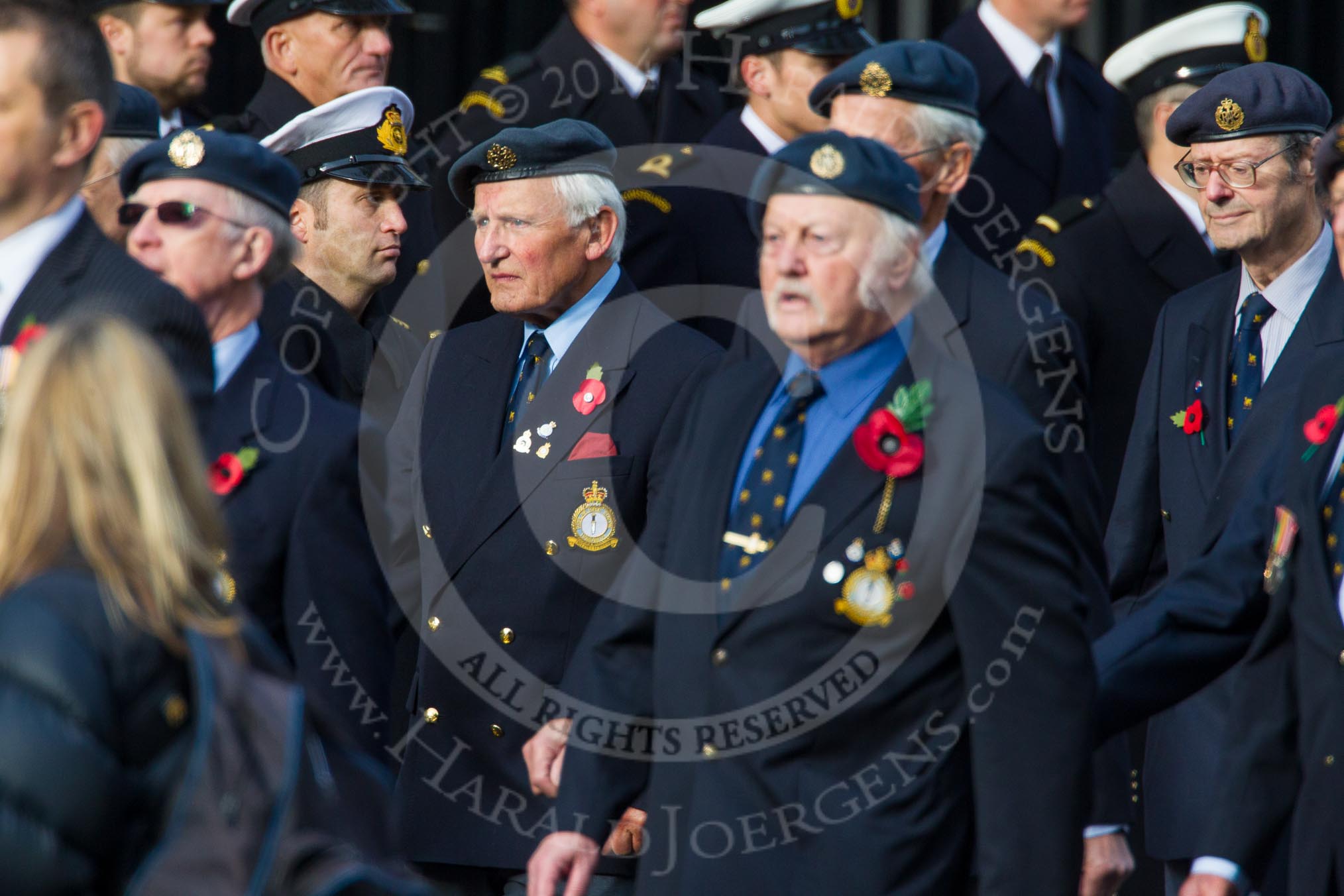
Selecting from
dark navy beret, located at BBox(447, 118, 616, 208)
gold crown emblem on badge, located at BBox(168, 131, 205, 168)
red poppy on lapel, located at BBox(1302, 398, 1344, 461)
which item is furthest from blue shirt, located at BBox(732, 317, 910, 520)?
dark navy beret, located at BBox(447, 118, 616, 208)

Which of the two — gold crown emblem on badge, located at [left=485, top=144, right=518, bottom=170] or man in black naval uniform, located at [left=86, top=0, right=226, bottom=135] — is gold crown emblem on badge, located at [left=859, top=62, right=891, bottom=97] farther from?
man in black naval uniform, located at [left=86, top=0, right=226, bottom=135]

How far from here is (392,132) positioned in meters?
5.14

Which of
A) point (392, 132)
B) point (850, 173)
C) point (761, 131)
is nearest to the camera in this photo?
point (850, 173)

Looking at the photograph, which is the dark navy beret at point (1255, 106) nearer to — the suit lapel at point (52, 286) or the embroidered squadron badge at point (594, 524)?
the embroidered squadron badge at point (594, 524)

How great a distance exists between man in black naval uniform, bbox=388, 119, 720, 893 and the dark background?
98.0 inches

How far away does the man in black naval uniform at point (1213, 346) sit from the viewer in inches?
193

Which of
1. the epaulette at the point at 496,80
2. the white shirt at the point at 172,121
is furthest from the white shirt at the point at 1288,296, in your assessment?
the white shirt at the point at 172,121

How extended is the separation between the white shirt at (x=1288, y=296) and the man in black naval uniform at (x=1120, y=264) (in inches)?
23.3

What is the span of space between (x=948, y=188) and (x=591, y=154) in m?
0.81

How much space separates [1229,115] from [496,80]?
6.84 feet

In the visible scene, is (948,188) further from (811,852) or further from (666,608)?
(811,852)

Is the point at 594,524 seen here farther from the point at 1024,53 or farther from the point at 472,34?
the point at 472,34

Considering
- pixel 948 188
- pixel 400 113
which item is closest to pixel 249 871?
pixel 948 188

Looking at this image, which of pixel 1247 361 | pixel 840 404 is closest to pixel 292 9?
pixel 1247 361
